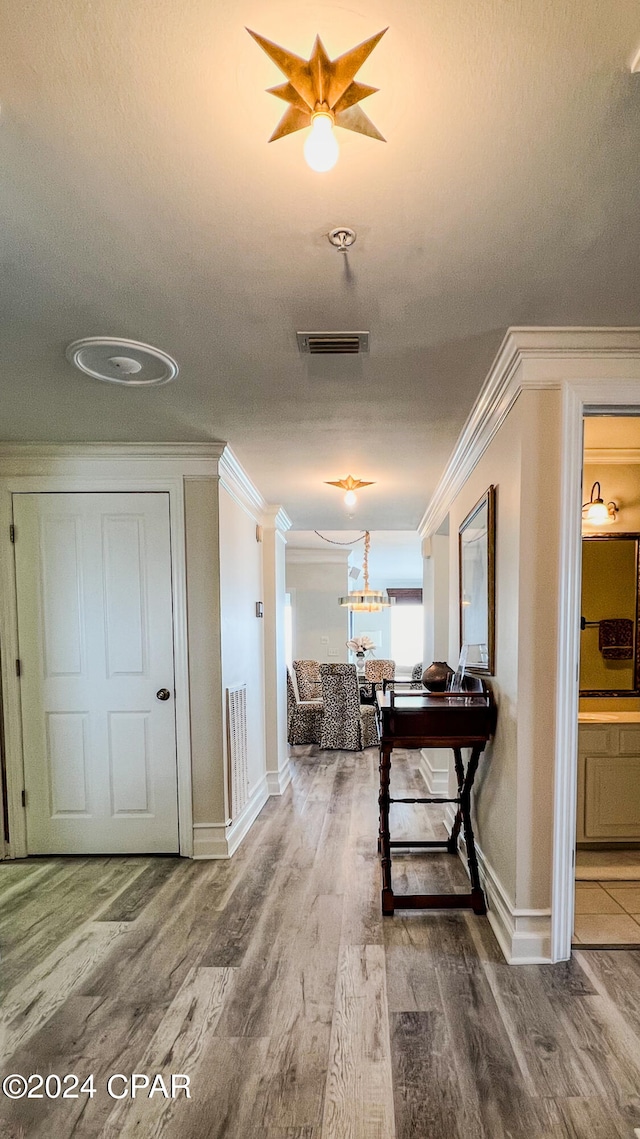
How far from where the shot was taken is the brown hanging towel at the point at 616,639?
3.44 m

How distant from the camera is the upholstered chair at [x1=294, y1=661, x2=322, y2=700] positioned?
7.46 metres

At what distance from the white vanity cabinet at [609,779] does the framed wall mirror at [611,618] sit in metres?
0.36

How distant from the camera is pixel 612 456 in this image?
3.45 metres

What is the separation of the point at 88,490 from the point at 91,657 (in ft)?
3.16

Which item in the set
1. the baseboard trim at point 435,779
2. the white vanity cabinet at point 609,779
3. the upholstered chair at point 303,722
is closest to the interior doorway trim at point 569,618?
the white vanity cabinet at point 609,779

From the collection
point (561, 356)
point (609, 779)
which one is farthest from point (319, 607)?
point (561, 356)

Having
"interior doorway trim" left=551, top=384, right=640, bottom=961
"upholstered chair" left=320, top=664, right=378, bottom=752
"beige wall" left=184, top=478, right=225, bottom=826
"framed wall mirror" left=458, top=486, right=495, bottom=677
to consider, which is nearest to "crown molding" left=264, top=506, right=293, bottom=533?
"beige wall" left=184, top=478, right=225, bottom=826

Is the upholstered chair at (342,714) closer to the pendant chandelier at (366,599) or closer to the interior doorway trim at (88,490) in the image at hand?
the pendant chandelier at (366,599)

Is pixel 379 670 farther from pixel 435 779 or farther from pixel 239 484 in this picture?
pixel 239 484

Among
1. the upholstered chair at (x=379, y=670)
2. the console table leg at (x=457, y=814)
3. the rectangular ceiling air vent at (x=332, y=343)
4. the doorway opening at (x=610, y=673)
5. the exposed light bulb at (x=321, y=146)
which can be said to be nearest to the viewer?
the exposed light bulb at (x=321, y=146)

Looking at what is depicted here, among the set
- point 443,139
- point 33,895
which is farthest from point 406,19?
point 33,895

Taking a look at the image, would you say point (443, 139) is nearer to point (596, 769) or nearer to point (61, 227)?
point (61, 227)

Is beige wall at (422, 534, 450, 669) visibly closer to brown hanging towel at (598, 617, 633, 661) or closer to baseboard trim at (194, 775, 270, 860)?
brown hanging towel at (598, 617, 633, 661)

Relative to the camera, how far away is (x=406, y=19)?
3.20ft
